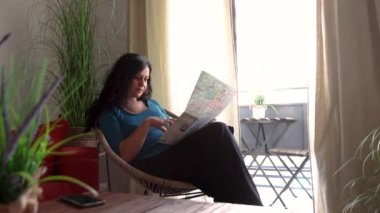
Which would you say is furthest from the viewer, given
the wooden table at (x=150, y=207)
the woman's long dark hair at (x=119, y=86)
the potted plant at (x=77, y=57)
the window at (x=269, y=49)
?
the window at (x=269, y=49)

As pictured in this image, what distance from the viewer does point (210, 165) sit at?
1.85 m

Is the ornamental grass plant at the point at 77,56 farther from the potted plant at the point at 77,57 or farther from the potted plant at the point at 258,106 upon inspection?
the potted plant at the point at 258,106

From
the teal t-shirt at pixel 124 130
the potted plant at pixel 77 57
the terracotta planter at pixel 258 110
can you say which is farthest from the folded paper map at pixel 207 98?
the terracotta planter at pixel 258 110

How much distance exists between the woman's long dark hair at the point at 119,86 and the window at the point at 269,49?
1.05m

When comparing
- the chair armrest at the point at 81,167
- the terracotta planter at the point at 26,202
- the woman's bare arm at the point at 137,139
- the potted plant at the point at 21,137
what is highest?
the potted plant at the point at 21,137

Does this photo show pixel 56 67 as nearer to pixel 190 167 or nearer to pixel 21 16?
pixel 21 16

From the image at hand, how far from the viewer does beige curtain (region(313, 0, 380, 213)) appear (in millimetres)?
1991

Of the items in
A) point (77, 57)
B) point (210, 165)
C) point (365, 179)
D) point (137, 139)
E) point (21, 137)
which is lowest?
point (365, 179)

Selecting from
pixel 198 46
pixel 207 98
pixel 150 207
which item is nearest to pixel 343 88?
pixel 207 98

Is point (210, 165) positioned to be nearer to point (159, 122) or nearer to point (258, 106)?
point (159, 122)

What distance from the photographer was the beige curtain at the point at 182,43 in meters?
2.51

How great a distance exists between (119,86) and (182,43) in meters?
0.69

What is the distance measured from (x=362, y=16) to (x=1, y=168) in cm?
190

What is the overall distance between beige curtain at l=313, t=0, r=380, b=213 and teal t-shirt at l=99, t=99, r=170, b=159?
86 centimetres
